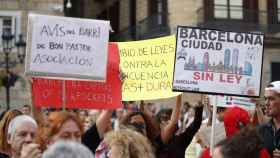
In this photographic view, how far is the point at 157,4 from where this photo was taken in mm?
30406

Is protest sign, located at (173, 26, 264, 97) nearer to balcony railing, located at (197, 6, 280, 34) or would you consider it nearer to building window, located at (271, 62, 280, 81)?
balcony railing, located at (197, 6, 280, 34)

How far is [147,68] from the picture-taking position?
720 cm

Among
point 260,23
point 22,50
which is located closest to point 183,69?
point 22,50

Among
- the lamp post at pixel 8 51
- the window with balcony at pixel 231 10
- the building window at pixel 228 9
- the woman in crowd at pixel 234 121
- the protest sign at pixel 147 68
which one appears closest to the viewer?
the woman in crowd at pixel 234 121

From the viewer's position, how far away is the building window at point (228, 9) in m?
28.6

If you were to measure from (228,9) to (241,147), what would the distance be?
26.1m

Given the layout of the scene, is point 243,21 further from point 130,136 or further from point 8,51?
point 130,136

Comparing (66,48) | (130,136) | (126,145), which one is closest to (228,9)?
(66,48)

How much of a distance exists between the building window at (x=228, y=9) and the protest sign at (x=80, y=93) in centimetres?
2242

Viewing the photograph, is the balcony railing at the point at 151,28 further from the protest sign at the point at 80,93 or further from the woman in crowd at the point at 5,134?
the woman in crowd at the point at 5,134

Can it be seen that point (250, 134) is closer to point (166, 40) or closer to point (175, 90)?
point (175, 90)

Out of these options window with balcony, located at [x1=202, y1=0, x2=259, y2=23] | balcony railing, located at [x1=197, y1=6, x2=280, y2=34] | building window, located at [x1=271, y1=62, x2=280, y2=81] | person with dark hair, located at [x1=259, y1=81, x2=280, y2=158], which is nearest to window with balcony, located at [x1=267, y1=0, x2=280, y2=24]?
balcony railing, located at [x1=197, y1=6, x2=280, y2=34]

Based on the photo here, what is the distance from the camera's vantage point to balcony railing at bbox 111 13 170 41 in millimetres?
28406

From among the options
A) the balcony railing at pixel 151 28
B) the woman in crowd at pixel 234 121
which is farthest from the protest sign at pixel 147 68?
the balcony railing at pixel 151 28
